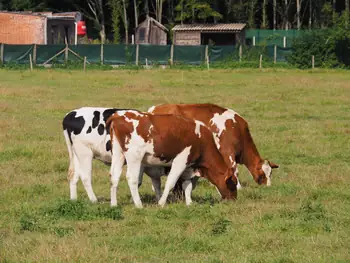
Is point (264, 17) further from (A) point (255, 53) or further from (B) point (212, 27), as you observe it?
(A) point (255, 53)

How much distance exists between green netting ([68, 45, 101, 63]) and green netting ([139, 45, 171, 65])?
9.20 feet

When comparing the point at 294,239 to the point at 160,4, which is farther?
the point at 160,4

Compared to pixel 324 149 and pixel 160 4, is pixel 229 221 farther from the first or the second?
pixel 160 4

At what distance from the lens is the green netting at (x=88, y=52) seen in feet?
169

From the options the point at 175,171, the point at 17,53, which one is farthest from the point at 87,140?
the point at 17,53

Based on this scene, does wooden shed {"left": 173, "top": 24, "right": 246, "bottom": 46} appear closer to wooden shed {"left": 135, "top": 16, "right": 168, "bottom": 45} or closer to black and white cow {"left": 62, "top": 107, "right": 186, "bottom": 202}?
wooden shed {"left": 135, "top": 16, "right": 168, "bottom": 45}

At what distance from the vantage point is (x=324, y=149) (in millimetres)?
17781

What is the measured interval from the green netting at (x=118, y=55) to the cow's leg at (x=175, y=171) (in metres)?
41.6

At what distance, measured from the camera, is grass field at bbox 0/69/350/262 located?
8922mm

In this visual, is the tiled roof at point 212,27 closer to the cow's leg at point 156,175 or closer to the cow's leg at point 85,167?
the cow's leg at point 156,175

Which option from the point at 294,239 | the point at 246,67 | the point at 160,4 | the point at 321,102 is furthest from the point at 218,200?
the point at 160,4

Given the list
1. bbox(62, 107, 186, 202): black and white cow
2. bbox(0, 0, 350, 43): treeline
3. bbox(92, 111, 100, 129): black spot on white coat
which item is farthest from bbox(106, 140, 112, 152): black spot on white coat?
bbox(0, 0, 350, 43): treeline

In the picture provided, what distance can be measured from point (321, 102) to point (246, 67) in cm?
2313

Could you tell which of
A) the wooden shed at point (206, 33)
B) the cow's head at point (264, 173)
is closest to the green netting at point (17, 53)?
the wooden shed at point (206, 33)
